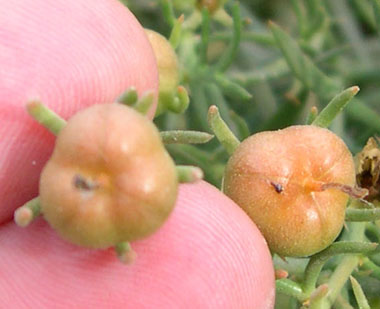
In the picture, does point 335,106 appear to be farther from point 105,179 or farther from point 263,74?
point 263,74

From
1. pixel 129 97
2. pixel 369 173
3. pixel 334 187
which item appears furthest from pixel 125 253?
pixel 369 173

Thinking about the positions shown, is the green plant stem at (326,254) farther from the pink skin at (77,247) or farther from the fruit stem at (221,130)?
the fruit stem at (221,130)

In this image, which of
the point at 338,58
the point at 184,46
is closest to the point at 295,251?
the point at 184,46

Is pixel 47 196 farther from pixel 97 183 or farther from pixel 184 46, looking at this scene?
pixel 184 46

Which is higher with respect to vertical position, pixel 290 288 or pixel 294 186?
pixel 294 186

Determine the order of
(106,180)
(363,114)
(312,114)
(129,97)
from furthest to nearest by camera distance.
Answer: (363,114) < (312,114) < (129,97) < (106,180)
